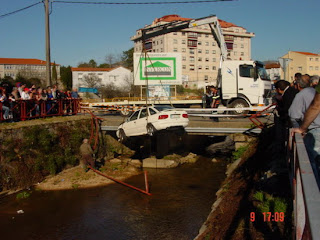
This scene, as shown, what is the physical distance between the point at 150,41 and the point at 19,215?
8190 cm

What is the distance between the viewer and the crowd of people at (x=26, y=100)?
14539mm

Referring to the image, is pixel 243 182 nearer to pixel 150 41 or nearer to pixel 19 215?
pixel 19 215

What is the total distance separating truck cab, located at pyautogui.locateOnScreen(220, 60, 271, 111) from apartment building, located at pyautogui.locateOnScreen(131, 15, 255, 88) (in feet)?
201

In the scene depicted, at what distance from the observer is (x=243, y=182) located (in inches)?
400

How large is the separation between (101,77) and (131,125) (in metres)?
70.6

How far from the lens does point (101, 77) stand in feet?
279

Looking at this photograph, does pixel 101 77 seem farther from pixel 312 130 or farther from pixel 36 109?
pixel 312 130

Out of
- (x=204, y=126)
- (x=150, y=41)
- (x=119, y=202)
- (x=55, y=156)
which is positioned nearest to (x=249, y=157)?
(x=204, y=126)

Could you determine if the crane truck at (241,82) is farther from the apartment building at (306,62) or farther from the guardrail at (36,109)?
the apartment building at (306,62)

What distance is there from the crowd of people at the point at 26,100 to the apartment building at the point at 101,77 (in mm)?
61893

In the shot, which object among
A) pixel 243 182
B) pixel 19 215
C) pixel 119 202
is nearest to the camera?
pixel 243 182

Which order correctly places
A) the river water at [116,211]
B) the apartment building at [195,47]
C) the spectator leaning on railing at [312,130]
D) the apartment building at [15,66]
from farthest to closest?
the apartment building at [15,66] → the apartment building at [195,47] → the river water at [116,211] → the spectator leaning on railing at [312,130]

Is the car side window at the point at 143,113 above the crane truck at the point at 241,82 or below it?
below
